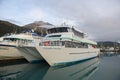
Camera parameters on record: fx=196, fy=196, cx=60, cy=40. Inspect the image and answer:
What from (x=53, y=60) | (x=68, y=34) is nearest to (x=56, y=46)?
(x=53, y=60)

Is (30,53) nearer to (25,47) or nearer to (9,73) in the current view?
(25,47)

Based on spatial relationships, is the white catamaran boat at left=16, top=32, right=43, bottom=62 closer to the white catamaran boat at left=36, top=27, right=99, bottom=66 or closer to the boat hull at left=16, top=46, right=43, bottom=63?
the boat hull at left=16, top=46, right=43, bottom=63

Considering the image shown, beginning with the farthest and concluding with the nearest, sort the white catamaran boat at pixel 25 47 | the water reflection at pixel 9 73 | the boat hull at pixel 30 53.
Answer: the boat hull at pixel 30 53, the white catamaran boat at pixel 25 47, the water reflection at pixel 9 73

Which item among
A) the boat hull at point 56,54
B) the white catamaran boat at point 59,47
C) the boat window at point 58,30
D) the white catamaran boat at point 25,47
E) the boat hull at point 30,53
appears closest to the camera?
the boat hull at point 56,54

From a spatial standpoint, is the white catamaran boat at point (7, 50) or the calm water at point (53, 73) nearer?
the calm water at point (53, 73)

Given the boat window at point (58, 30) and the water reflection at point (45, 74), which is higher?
the boat window at point (58, 30)

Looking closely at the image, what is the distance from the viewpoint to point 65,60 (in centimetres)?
2317

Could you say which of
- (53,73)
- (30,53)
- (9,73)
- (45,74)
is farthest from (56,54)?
(9,73)

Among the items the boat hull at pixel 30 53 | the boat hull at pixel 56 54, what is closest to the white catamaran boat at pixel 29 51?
the boat hull at pixel 30 53

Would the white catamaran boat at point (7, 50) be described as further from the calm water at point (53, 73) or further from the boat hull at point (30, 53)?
the calm water at point (53, 73)

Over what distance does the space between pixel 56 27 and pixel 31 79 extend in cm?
1231

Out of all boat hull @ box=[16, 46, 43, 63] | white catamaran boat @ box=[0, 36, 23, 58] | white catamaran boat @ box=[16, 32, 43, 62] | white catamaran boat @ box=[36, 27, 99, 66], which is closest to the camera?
white catamaran boat @ box=[36, 27, 99, 66]

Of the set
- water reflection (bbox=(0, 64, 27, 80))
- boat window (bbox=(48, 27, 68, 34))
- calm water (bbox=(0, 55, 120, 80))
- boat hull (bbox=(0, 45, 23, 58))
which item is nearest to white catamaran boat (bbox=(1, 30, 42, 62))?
boat hull (bbox=(0, 45, 23, 58))

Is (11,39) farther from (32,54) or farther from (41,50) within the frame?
Answer: (41,50)
